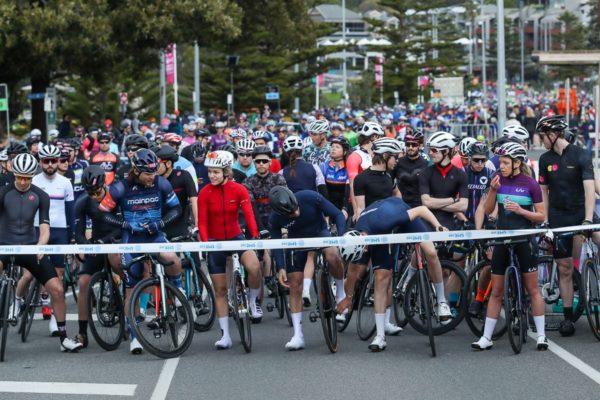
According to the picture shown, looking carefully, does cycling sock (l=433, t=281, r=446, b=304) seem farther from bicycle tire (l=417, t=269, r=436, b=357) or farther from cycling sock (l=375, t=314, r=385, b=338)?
cycling sock (l=375, t=314, r=385, b=338)

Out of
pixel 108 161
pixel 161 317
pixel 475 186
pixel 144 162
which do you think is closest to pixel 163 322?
pixel 161 317

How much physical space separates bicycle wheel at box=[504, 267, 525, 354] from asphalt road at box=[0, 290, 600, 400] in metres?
0.13

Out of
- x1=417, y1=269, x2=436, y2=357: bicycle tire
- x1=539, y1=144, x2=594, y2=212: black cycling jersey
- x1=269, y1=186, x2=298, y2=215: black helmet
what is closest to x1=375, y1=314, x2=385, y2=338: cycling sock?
x1=417, y1=269, x2=436, y2=357: bicycle tire

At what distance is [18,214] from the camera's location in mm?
11992

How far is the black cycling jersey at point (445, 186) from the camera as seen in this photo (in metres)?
13.3

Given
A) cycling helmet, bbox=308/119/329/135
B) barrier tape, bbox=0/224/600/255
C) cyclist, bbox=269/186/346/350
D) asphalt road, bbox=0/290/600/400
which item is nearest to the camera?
asphalt road, bbox=0/290/600/400

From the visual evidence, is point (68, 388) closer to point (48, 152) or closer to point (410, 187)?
point (48, 152)

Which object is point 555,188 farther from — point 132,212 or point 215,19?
point 215,19

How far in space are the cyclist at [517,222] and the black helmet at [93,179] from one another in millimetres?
3631

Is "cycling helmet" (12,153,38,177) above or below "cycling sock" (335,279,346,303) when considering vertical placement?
above

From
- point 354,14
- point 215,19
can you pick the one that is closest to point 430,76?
point 215,19

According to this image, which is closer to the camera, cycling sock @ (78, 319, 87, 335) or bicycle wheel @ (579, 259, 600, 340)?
bicycle wheel @ (579, 259, 600, 340)

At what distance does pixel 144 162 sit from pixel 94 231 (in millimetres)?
1156

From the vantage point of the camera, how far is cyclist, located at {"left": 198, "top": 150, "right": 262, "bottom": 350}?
1200 centimetres
